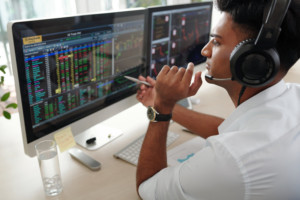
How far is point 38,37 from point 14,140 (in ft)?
1.83

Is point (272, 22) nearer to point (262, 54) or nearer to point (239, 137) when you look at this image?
point (262, 54)

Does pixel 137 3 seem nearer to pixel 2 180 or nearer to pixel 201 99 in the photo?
pixel 201 99

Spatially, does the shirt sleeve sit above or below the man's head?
below

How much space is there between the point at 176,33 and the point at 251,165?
869 millimetres

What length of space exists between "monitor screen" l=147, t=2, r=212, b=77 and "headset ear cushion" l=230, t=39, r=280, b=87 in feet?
1.80

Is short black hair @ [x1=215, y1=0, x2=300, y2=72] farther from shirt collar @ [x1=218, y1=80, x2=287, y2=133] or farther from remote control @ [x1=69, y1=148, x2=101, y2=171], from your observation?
remote control @ [x1=69, y1=148, x2=101, y2=171]

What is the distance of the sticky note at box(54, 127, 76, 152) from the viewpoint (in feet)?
3.15

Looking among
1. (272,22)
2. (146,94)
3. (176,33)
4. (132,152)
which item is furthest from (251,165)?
(176,33)

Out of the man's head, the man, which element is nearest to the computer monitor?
the man

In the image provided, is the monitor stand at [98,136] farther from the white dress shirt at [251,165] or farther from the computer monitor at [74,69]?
the white dress shirt at [251,165]

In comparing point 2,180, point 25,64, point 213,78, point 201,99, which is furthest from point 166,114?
point 201,99

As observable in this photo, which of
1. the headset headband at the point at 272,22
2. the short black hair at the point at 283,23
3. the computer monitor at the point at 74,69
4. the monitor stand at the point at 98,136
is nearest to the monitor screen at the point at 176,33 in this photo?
the computer monitor at the point at 74,69

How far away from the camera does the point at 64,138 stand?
979mm

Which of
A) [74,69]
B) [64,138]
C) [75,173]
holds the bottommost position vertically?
[75,173]
